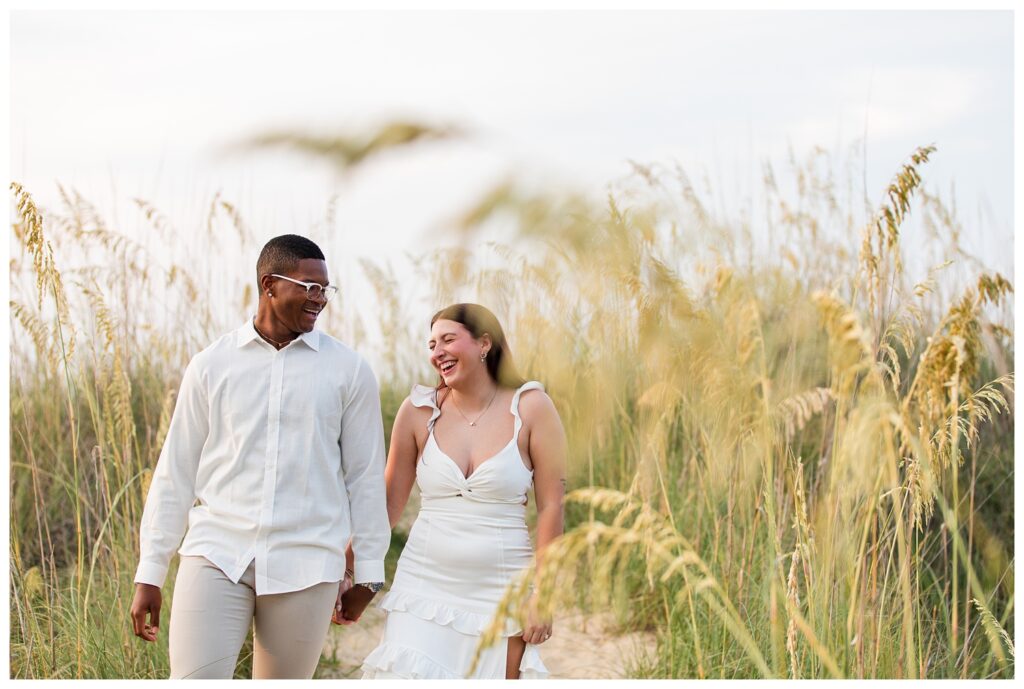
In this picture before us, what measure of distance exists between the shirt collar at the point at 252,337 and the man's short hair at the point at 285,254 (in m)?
0.11

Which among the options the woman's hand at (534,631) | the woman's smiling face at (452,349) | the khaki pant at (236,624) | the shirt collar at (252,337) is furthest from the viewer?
the woman's smiling face at (452,349)

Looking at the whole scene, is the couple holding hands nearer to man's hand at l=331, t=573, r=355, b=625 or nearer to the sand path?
man's hand at l=331, t=573, r=355, b=625

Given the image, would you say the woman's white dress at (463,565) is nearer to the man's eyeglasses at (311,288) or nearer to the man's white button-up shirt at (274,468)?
the man's white button-up shirt at (274,468)

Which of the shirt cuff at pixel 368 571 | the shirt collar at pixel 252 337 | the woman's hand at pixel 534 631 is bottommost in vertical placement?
the woman's hand at pixel 534 631

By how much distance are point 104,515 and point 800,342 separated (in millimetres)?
2306

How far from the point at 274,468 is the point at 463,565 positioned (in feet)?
1.61

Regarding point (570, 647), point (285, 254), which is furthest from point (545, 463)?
point (570, 647)

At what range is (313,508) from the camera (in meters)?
2.09

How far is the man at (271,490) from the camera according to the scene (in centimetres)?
204

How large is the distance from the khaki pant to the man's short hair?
57 centimetres

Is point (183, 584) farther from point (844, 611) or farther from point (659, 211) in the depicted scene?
point (659, 211)

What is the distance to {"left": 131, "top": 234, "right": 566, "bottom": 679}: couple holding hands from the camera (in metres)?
2.05

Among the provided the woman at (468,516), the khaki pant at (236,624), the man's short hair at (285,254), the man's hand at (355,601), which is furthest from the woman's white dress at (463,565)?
the man's short hair at (285,254)

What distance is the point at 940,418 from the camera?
1824 millimetres
